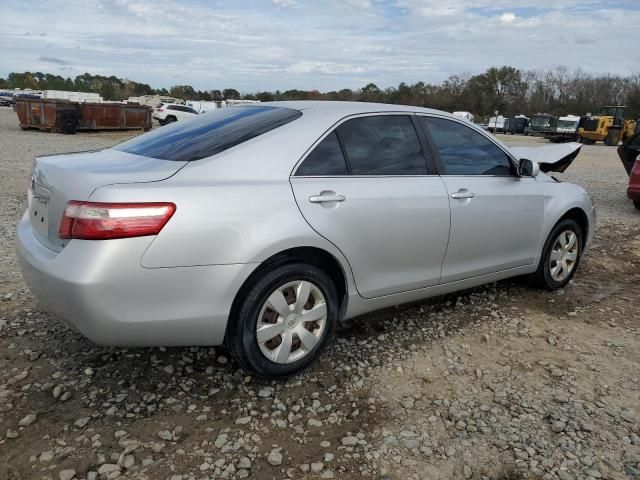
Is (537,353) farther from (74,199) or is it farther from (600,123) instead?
(600,123)

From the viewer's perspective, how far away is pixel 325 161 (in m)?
3.17

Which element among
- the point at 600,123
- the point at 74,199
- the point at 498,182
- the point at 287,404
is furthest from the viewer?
the point at 600,123

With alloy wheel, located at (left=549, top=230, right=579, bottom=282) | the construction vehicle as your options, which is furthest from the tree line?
alloy wheel, located at (left=549, top=230, right=579, bottom=282)

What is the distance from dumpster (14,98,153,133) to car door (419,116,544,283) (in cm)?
2380

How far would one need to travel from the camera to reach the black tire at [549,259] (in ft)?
15.2

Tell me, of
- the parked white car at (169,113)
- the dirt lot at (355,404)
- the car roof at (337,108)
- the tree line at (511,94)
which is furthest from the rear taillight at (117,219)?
the tree line at (511,94)

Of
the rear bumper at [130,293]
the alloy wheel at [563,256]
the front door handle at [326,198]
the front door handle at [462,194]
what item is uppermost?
the front door handle at [326,198]

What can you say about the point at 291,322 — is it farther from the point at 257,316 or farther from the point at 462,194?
the point at 462,194

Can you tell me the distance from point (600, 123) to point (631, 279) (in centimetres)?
3462

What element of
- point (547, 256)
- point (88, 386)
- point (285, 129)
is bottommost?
point (88, 386)

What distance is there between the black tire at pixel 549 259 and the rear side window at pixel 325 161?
2.34 metres

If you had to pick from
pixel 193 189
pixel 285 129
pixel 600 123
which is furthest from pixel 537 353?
pixel 600 123

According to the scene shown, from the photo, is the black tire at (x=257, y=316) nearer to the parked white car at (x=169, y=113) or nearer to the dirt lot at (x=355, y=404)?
the dirt lot at (x=355, y=404)

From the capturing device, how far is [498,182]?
4.09 metres
